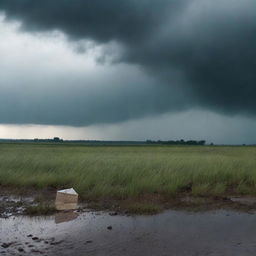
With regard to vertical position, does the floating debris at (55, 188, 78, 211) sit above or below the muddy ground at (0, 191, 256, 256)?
above

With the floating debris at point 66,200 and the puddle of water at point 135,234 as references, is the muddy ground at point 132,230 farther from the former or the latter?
the floating debris at point 66,200

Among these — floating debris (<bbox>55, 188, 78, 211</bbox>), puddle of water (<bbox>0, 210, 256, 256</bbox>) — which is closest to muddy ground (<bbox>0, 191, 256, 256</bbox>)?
puddle of water (<bbox>0, 210, 256, 256</bbox>)

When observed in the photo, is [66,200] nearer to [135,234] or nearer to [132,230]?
[132,230]

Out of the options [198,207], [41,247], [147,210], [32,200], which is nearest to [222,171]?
[198,207]

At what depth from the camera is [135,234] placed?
281 inches

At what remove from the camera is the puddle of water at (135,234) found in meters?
6.07

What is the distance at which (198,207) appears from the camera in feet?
32.1

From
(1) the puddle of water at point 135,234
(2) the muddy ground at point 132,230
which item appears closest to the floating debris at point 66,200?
(2) the muddy ground at point 132,230

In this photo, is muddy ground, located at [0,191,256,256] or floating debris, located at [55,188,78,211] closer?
muddy ground, located at [0,191,256,256]

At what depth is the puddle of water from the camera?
6.07 metres

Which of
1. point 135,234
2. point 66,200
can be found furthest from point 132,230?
point 66,200

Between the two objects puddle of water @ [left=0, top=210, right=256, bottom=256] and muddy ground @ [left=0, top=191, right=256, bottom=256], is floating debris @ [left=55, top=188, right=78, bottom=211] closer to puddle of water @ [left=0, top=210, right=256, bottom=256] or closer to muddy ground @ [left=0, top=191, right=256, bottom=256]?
muddy ground @ [left=0, top=191, right=256, bottom=256]

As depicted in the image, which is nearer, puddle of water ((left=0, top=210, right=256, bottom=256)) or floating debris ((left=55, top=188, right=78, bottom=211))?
puddle of water ((left=0, top=210, right=256, bottom=256))

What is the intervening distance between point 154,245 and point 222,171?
899 centimetres
